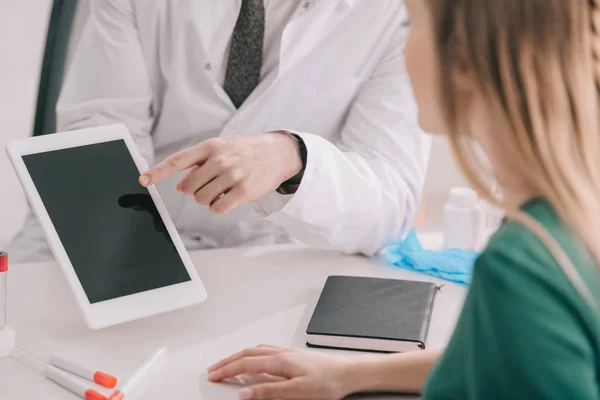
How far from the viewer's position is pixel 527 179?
19.5 inches

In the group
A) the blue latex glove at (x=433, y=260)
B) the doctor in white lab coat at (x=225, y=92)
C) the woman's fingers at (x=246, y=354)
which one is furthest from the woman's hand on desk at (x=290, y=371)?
the doctor in white lab coat at (x=225, y=92)

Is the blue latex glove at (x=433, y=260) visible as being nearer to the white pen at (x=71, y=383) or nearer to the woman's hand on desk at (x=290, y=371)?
the woman's hand on desk at (x=290, y=371)

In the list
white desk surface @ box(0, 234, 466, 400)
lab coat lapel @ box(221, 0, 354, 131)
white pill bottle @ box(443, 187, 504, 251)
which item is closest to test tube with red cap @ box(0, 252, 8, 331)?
white desk surface @ box(0, 234, 466, 400)

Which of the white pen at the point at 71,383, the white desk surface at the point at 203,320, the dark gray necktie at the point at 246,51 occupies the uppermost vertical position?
the dark gray necktie at the point at 246,51

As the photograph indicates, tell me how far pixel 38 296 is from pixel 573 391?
74cm

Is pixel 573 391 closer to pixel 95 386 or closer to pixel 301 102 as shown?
pixel 95 386

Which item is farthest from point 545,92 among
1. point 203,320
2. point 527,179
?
point 203,320

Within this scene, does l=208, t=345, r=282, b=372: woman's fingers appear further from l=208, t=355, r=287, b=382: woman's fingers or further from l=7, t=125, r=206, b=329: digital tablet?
l=7, t=125, r=206, b=329: digital tablet

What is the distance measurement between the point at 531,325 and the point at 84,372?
0.50 m

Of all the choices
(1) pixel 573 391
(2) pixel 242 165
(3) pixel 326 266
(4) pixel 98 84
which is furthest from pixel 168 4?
(1) pixel 573 391

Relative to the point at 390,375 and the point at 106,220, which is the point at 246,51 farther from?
the point at 390,375

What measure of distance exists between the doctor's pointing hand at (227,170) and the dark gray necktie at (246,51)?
26 centimetres

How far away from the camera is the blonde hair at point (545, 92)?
1.55 ft

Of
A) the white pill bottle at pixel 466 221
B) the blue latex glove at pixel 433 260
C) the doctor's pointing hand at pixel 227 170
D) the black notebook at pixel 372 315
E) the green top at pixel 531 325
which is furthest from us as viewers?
the white pill bottle at pixel 466 221
